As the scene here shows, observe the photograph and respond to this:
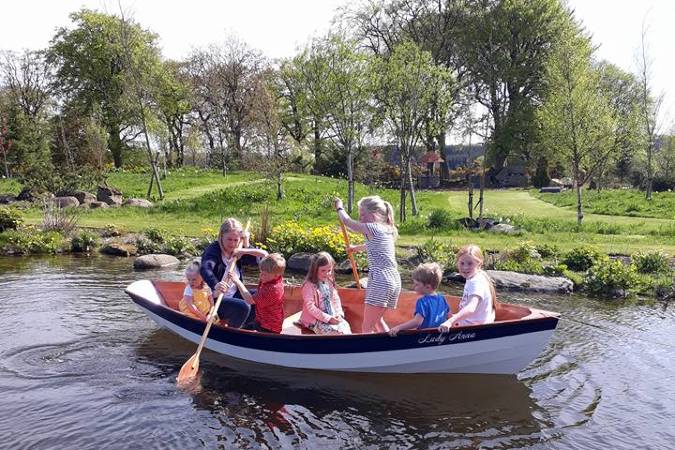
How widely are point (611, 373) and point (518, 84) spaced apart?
113ft

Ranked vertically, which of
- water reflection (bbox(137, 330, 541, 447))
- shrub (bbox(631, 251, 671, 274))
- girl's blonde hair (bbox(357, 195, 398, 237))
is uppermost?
girl's blonde hair (bbox(357, 195, 398, 237))

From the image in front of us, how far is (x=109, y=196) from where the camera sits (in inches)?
1039

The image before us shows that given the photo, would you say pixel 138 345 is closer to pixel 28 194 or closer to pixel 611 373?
pixel 611 373

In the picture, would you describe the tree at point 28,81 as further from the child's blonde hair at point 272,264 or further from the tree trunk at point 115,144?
the child's blonde hair at point 272,264

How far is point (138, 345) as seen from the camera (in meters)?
9.22

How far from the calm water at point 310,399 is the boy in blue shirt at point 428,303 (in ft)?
3.00

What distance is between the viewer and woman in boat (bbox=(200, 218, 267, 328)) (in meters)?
8.33

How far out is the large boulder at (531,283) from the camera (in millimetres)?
12805

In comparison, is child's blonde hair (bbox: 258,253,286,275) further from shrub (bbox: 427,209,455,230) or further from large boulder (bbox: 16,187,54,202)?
large boulder (bbox: 16,187,54,202)

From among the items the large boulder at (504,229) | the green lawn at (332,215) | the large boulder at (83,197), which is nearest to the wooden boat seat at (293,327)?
the green lawn at (332,215)

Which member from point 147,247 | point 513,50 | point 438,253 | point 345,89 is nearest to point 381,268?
point 438,253

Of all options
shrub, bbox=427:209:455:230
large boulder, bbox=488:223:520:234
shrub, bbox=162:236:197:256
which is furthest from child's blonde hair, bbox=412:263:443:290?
shrub, bbox=427:209:455:230

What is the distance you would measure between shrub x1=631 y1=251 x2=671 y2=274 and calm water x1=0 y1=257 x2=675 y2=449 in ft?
11.4

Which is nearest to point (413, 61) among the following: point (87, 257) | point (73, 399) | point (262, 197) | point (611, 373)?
point (262, 197)
